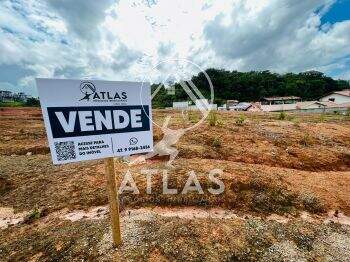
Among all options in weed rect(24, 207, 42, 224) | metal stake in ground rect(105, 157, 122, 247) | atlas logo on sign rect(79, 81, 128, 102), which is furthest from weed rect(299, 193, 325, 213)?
weed rect(24, 207, 42, 224)

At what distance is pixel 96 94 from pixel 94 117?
0.35 metres

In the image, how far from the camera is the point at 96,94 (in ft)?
12.9

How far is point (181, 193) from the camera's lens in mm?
6766

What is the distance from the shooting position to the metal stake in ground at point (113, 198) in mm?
4246

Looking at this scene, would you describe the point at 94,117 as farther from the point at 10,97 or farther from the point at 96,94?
the point at 10,97

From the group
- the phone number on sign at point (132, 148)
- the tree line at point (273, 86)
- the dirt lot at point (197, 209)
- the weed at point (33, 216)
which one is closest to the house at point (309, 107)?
the tree line at point (273, 86)

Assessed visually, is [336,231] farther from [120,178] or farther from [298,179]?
[120,178]

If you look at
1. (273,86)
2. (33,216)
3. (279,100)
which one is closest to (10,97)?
(273,86)

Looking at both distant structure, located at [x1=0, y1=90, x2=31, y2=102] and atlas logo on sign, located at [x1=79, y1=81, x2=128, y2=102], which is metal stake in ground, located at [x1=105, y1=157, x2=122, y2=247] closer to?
atlas logo on sign, located at [x1=79, y1=81, x2=128, y2=102]

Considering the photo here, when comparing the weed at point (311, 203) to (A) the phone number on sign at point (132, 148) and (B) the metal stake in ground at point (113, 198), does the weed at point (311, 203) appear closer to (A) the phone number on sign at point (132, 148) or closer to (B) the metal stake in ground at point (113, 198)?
(A) the phone number on sign at point (132, 148)

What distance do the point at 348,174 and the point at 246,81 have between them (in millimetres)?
69397

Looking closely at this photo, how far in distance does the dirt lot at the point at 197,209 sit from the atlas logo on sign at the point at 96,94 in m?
2.61

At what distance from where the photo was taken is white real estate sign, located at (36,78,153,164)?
366 cm

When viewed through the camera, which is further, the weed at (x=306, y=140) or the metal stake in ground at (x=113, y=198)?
the weed at (x=306, y=140)
